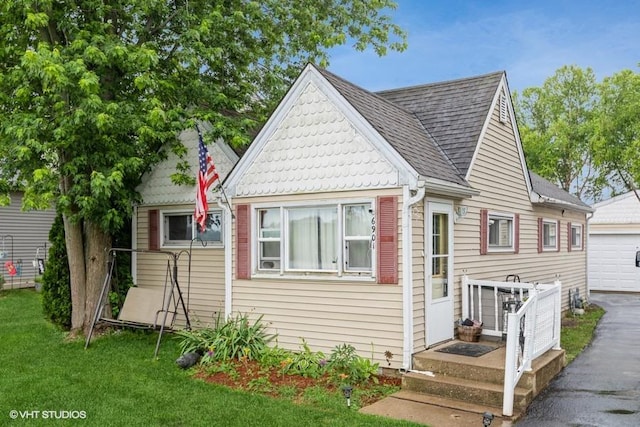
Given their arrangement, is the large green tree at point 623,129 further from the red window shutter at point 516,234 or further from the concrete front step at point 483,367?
the concrete front step at point 483,367

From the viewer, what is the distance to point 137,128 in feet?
30.7

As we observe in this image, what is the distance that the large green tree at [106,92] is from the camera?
882 centimetres

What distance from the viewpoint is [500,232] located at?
35.2 feet

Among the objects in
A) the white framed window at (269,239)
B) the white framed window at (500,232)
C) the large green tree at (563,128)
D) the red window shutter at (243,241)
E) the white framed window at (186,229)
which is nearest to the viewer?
the white framed window at (269,239)

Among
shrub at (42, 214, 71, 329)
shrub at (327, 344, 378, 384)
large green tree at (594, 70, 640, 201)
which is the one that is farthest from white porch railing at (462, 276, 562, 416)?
large green tree at (594, 70, 640, 201)

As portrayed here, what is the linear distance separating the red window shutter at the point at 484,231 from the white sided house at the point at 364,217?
39mm

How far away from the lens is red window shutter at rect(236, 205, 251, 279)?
925 cm

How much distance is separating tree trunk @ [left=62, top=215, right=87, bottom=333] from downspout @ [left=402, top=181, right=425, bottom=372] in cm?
656

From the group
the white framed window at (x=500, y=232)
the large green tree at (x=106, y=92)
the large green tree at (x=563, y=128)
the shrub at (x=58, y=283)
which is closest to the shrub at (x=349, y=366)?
the white framed window at (x=500, y=232)

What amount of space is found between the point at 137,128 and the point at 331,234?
12.5 feet

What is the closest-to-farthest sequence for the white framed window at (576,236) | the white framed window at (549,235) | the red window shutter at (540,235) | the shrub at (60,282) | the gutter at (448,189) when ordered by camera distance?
the gutter at (448,189) < the shrub at (60,282) < the red window shutter at (540,235) < the white framed window at (549,235) < the white framed window at (576,236)

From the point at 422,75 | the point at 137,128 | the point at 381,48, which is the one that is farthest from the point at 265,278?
the point at 422,75

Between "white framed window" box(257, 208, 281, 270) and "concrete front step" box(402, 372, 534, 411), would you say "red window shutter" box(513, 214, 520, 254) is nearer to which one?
"concrete front step" box(402, 372, 534, 411)

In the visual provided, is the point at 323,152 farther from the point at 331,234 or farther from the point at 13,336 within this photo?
the point at 13,336
